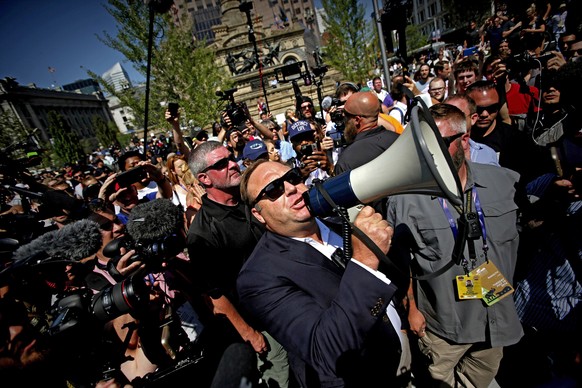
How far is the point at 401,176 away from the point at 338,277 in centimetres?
78

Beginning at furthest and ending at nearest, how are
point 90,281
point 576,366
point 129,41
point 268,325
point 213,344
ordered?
point 129,41 → point 213,344 → point 90,281 → point 268,325 → point 576,366

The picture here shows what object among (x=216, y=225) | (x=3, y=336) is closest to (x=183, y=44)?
(x=216, y=225)

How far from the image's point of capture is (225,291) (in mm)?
2531

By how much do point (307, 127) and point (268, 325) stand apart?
109 inches

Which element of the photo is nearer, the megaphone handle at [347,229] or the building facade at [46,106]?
the megaphone handle at [347,229]

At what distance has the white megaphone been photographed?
1.18 meters

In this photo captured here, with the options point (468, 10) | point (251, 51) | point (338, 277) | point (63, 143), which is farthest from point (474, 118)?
point (63, 143)

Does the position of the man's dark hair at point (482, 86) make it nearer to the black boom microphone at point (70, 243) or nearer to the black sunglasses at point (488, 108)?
the black sunglasses at point (488, 108)

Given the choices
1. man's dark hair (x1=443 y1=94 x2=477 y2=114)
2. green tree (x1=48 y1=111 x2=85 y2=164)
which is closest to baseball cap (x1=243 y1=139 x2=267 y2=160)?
man's dark hair (x1=443 y1=94 x2=477 y2=114)

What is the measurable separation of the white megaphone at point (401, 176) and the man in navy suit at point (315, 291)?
0.16 m

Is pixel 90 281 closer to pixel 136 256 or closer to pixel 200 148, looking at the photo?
pixel 136 256

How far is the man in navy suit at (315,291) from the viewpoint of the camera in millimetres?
1289

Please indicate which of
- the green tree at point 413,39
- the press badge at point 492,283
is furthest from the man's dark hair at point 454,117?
the green tree at point 413,39

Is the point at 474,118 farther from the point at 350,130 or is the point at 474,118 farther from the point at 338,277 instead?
the point at 338,277
